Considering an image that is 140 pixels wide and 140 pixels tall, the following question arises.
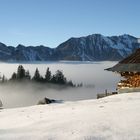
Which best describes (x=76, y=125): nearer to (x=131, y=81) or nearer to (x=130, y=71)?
(x=130, y=71)

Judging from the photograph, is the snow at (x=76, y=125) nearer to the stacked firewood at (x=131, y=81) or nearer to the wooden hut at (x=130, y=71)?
the wooden hut at (x=130, y=71)

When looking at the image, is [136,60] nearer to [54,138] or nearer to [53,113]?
[53,113]

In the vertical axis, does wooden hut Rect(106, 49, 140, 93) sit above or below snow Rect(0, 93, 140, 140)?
above

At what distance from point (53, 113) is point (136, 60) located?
65.7 feet

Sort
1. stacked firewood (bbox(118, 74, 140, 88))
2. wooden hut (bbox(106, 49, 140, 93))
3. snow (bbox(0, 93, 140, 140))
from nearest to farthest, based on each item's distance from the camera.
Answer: snow (bbox(0, 93, 140, 140))
wooden hut (bbox(106, 49, 140, 93))
stacked firewood (bbox(118, 74, 140, 88))

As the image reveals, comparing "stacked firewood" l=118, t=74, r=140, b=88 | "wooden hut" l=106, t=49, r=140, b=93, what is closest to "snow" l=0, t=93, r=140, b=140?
"wooden hut" l=106, t=49, r=140, b=93

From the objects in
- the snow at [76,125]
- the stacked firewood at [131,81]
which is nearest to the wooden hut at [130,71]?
the stacked firewood at [131,81]

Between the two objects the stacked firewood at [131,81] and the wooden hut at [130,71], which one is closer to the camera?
the wooden hut at [130,71]

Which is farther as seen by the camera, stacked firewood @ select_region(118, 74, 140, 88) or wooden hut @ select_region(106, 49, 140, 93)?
stacked firewood @ select_region(118, 74, 140, 88)

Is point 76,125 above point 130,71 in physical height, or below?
below

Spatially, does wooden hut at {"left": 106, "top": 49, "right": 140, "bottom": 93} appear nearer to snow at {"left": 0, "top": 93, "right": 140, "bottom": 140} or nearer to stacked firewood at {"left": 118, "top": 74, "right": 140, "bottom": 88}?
stacked firewood at {"left": 118, "top": 74, "right": 140, "bottom": 88}

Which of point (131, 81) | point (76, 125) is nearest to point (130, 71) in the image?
point (131, 81)

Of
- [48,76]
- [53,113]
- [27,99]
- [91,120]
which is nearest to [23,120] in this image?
[53,113]

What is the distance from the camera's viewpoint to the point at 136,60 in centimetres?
3778
